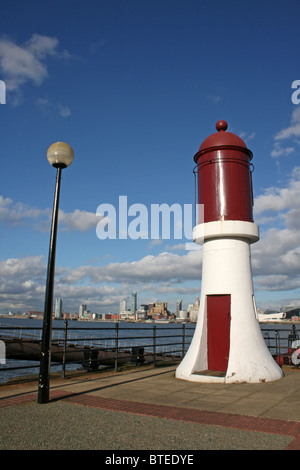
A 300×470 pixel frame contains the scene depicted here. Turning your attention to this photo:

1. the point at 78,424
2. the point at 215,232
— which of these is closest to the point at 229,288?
the point at 215,232

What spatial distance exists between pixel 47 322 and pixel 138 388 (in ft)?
8.94

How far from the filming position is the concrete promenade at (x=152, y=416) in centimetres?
413

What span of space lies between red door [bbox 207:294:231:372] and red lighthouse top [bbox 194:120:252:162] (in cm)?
397

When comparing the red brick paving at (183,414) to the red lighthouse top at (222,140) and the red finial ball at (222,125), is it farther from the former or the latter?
the red finial ball at (222,125)

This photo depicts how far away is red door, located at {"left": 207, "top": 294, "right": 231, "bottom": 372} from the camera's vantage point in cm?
895

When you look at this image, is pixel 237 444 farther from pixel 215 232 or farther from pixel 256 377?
pixel 215 232

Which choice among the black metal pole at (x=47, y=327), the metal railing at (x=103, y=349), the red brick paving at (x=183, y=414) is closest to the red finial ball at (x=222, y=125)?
the black metal pole at (x=47, y=327)

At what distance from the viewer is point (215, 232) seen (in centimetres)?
914

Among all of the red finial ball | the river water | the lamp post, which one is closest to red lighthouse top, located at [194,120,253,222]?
the red finial ball

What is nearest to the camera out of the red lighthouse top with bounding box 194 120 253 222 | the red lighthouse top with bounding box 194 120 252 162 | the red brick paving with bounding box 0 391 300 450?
the red brick paving with bounding box 0 391 300 450

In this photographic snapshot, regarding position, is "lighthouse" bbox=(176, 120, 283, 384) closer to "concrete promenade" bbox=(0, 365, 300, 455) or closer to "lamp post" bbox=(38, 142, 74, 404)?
"concrete promenade" bbox=(0, 365, 300, 455)

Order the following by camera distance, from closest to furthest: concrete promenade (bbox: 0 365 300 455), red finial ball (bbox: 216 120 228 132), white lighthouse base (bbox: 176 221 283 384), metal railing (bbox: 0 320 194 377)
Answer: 1. concrete promenade (bbox: 0 365 300 455)
2. white lighthouse base (bbox: 176 221 283 384)
3. metal railing (bbox: 0 320 194 377)
4. red finial ball (bbox: 216 120 228 132)

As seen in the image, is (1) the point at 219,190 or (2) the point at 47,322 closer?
(2) the point at 47,322

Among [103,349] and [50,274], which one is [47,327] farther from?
[103,349]
